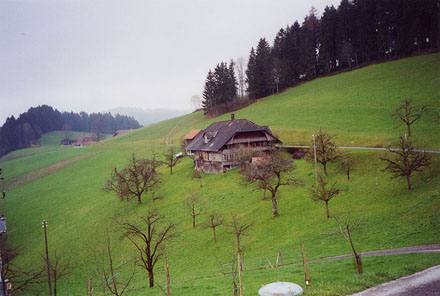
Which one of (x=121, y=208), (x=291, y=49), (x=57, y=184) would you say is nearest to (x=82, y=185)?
(x=57, y=184)

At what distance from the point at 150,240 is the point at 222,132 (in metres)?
43.8

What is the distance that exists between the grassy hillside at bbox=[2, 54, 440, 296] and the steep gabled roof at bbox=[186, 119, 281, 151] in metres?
5.93

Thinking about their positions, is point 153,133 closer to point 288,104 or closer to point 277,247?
point 288,104

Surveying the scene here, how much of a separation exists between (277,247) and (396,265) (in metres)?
13.3

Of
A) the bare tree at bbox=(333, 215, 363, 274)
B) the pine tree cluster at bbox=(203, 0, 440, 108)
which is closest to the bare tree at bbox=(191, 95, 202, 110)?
the pine tree cluster at bbox=(203, 0, 440, 108)

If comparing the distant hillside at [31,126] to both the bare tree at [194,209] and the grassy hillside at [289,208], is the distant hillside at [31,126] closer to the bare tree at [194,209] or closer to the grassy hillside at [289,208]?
the grassy hillside at [289,208]

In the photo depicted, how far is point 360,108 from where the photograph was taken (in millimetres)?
72562

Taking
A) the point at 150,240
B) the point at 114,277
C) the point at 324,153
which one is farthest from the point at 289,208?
the point at 114,277

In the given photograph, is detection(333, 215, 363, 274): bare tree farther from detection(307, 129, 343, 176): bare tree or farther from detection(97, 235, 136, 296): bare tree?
detection(307, 129, 343, 176): bare tree

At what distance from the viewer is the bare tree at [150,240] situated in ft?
76.5

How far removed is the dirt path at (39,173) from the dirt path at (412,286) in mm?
76620

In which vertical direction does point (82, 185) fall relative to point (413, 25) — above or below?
below

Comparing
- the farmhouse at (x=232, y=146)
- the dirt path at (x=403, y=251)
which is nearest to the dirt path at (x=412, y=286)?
the dirt path at (x=403, y=251)

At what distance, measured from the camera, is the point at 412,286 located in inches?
550
